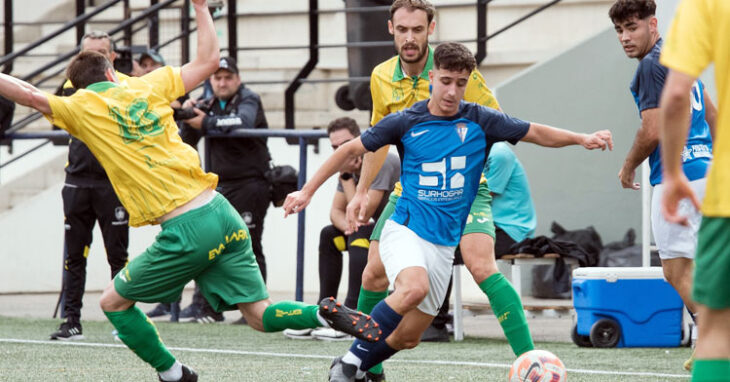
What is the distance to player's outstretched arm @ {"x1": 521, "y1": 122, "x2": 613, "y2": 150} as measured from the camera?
551 cm

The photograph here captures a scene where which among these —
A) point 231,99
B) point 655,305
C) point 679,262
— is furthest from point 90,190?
point 679,262

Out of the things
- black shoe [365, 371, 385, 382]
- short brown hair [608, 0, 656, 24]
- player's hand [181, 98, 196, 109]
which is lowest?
black shoe [365, 371, 385, 382]

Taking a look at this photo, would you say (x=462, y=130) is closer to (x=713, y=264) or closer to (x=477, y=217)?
(x=477, y=217)

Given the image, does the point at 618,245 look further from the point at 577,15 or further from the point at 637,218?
the point at 577,15

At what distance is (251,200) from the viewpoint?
9953 mm

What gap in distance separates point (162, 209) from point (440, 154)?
4.24 feet

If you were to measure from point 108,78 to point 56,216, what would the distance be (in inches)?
308

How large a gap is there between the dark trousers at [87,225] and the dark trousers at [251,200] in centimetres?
96

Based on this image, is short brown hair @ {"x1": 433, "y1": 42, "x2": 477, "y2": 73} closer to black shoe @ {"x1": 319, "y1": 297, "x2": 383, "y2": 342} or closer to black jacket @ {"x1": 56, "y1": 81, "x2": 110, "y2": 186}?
black shoe @ {"x1": 319, "y1": 297, "x2": 383, "y2": 342}

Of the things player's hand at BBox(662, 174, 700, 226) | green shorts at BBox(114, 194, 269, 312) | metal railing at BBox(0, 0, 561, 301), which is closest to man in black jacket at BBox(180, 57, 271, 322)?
metal railing at BBox(0, 0, 561, 301)

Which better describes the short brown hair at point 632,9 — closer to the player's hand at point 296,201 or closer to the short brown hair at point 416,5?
the short brown hair at point 416,5

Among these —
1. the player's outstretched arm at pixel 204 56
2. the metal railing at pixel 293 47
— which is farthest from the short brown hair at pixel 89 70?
the metal railing at pixel 293 47

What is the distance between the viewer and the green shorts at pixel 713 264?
3.43 meters

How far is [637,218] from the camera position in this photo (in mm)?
11625
